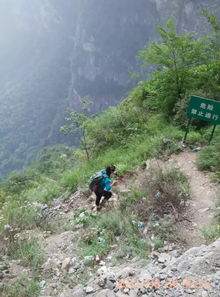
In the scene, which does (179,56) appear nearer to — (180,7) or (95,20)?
(180,7)

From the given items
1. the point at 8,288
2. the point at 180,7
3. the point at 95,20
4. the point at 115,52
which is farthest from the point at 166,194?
the point at 95,20

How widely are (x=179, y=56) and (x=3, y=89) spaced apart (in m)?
106

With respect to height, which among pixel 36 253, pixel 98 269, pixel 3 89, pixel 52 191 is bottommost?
pixel 3 89

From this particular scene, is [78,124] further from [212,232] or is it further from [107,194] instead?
[212,232]

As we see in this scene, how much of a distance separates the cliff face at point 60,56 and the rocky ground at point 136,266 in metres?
64.2

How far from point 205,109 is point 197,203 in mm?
2729

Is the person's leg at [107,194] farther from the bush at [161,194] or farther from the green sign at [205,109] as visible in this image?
the green sign at [205,109]

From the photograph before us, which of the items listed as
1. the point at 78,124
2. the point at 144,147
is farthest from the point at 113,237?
the point at 78,124

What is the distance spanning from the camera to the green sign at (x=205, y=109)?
6829mm

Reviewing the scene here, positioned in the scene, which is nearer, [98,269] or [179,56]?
[98,269]

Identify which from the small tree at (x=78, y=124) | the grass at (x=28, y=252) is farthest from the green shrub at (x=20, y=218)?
the small tree at (x=78, y=124)

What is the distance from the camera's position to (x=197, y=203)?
5.09m

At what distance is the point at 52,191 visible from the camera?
7980 mm

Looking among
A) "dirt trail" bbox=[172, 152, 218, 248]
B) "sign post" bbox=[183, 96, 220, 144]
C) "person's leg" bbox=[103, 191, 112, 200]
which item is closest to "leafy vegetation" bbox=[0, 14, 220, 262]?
"dirt trail" bbox=[172, 152, 218, 248]
